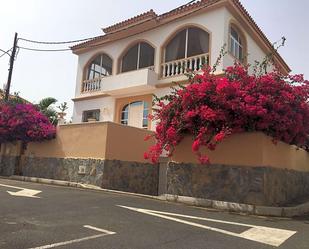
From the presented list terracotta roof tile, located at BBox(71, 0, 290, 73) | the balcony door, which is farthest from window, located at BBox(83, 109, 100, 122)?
terracotta roof tile, located at BBox(71, 0, 290, 73)

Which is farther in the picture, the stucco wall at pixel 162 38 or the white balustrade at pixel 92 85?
the white balustrade at pixel 92 85

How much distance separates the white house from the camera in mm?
16797

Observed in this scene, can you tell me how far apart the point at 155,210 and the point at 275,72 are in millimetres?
5230

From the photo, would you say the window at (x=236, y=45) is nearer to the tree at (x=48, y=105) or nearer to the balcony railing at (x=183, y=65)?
the balcony railing at (x=183, y=65)

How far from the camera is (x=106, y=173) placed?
46.0 ft

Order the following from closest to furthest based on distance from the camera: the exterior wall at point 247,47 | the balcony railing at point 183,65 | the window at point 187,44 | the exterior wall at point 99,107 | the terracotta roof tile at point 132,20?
the exterior wall at point 247,47 → the balcony railing at point 183,65 → the window at point 187,44 → the terracotta roof tile at point 132,20 → the exterior wall at point 99,107

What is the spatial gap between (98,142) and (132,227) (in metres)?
7.83

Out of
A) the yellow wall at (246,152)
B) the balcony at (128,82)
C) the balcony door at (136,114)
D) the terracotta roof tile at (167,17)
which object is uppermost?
the terracotta roof tile at (167,17)

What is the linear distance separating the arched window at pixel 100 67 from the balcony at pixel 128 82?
2.59 ft

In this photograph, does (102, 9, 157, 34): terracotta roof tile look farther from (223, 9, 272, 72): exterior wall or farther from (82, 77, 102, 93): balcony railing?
(223, 9, 272, 72): exterior wall

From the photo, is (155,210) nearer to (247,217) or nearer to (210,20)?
(247,217)

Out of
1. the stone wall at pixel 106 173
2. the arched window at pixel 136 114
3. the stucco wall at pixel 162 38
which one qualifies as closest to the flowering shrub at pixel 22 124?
the stone wall at pixel 106 173

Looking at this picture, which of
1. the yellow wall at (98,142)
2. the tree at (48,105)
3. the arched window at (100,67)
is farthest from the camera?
the tree at (48,105)

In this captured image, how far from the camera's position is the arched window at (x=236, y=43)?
17203 mm
